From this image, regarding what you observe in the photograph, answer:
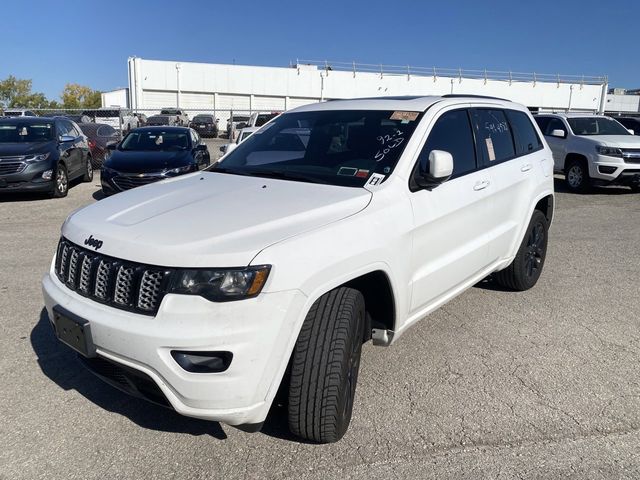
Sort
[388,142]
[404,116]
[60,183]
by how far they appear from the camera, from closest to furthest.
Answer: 1. [388,142]
2. [404,116]
3. [60,183]

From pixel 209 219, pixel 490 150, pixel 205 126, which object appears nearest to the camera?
pixel 209 219

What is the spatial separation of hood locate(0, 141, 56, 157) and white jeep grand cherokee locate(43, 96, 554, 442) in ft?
24.5

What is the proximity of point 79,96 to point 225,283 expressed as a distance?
9160 cm

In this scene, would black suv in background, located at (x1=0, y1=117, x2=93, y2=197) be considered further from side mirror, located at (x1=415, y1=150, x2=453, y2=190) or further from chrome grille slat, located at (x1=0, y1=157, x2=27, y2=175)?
side mirror, located at (x1=415, y1=150, x2=453, y2=190)

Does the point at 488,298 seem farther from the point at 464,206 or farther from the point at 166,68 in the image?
the point at 166,68

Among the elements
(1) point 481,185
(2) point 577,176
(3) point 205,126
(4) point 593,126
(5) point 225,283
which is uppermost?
(3) point 205,126

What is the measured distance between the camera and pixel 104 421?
119 inches

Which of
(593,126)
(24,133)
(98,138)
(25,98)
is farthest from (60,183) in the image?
(25,98)

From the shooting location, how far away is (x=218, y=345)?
2318mm

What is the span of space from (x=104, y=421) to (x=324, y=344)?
1.39 meters

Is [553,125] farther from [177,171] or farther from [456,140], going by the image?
[456,140]

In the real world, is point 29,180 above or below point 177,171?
below

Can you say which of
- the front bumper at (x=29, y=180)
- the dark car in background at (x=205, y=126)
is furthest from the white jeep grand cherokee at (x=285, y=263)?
the dark car in background at (x=205, y=126)

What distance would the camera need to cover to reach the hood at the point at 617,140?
11117mm
